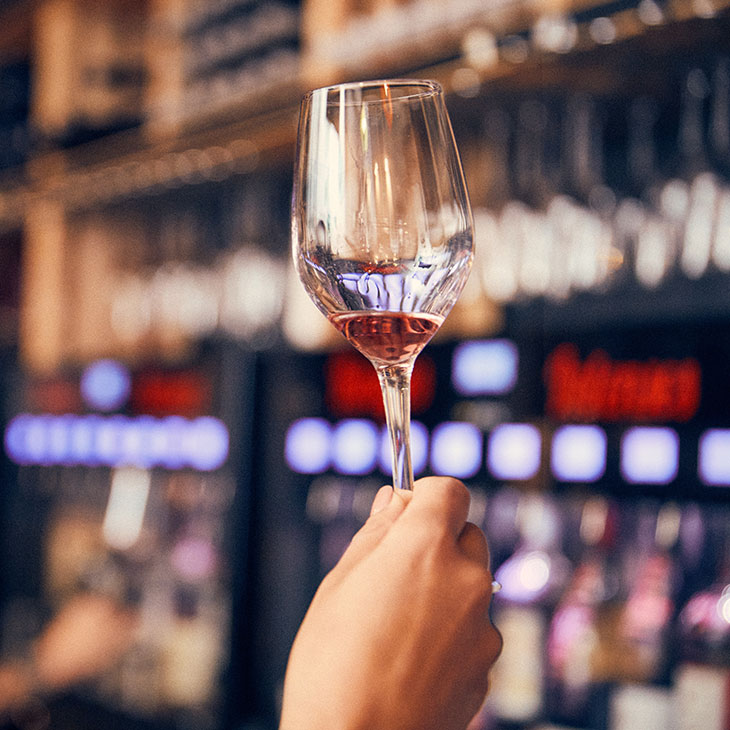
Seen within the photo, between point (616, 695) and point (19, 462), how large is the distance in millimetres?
2066

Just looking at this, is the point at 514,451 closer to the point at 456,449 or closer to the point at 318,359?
the point at 456,449

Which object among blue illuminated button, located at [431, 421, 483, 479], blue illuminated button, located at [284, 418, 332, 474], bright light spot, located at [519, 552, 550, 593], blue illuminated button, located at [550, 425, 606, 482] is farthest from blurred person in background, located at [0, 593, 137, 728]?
blue illuminated button, located at [550, 425, 606, 482]

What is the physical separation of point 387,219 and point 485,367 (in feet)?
3.89

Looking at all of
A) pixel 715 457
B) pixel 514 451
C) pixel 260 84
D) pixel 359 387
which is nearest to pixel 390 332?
pixel 715 457

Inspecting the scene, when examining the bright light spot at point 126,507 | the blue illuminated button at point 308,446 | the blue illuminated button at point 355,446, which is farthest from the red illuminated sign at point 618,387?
the bright light spot at point 126,507

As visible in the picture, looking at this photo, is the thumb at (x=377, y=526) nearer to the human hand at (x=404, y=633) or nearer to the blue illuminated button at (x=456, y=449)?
the human hand at (x=404, y=633)

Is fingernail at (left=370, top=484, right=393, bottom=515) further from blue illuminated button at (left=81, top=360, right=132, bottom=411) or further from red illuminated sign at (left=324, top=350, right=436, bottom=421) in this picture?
blue illuminated button at (left=81, top=360, right=132, bottom=411)

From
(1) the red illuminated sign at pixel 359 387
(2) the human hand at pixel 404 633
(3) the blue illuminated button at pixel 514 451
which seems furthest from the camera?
(1) the red illuminated sign at pixel 359 387

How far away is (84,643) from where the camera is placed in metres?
2.42

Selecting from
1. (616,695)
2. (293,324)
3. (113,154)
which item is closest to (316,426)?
(293,324)

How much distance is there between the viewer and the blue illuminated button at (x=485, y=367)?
1701 mm

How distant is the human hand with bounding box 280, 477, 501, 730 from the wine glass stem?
2 cm

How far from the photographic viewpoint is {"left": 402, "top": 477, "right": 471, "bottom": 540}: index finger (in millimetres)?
583

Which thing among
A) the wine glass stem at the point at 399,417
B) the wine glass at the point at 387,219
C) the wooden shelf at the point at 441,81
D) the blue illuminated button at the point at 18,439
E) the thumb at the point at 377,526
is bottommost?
the blue illuminated button at the point at 18,439
